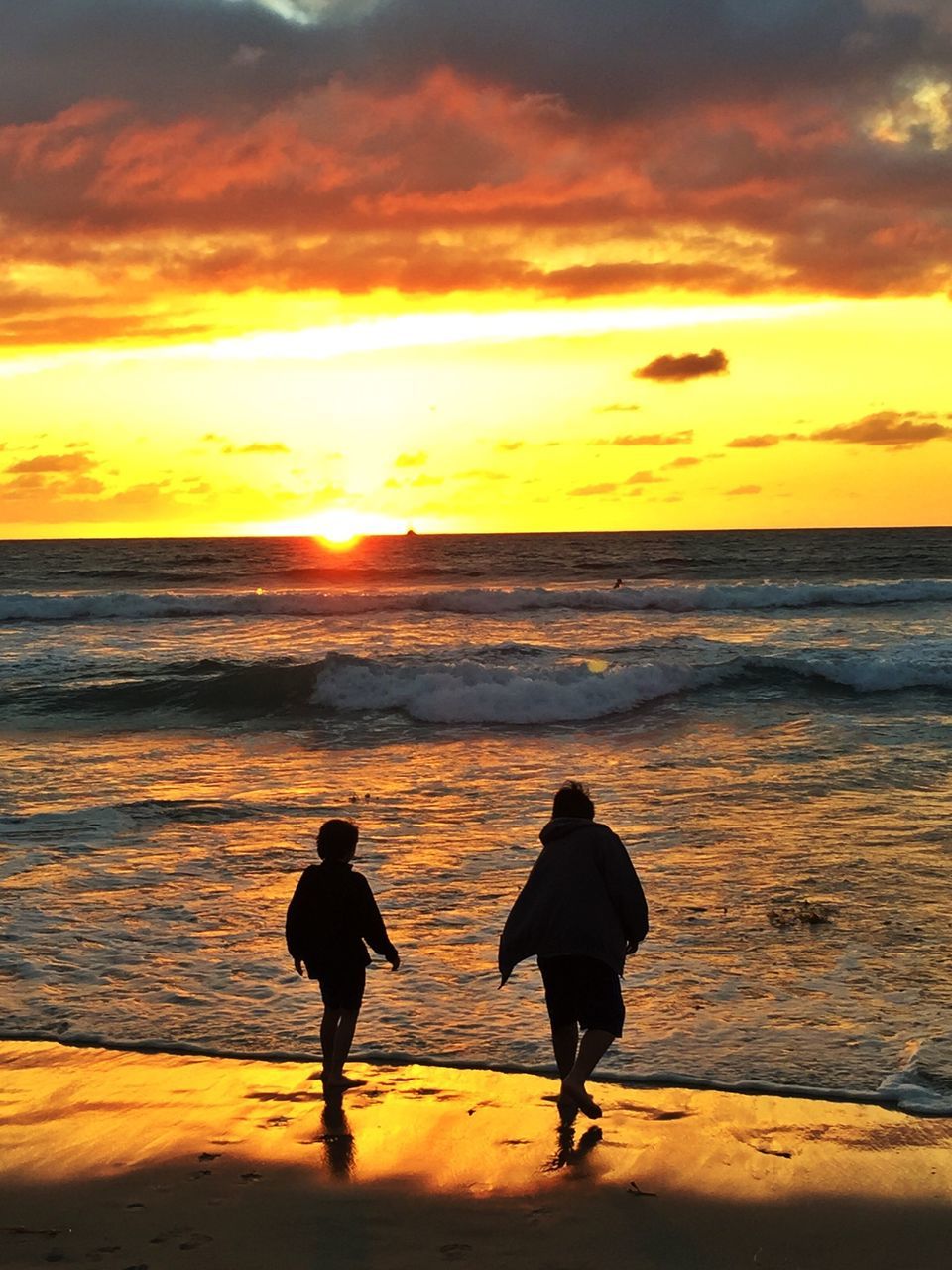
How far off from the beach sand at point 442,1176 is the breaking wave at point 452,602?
3418 centimetres

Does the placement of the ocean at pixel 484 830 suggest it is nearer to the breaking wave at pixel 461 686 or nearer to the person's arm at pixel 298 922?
the breaking wave at pixel 461 686

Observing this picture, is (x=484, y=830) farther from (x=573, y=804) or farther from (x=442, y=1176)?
(x=442, y=1176)

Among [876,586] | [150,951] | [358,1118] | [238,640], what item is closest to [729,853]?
[150,951]

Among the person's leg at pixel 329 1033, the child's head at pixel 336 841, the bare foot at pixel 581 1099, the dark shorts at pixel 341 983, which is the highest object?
the child's head at pixel 336 841

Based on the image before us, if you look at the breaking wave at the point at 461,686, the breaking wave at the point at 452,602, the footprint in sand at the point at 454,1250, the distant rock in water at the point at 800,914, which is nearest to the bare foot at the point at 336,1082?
the footprint in sand at the point at 454,1250

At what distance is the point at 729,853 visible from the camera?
10672 millimetres

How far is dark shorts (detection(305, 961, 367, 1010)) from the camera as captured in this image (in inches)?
237

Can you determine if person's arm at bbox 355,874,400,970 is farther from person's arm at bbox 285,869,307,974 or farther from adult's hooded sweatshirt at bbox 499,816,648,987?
adult's hooded sweatshirt at bbox 499,816,648,987

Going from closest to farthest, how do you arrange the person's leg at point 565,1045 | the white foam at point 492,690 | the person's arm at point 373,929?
the person's leg at point 565,1045 < the person's arm at point 373,929 < the white foam at point 492,690

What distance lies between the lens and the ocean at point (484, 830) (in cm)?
694

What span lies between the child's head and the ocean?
121cm

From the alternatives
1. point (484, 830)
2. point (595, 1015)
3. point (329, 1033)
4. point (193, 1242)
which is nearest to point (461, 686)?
point (484, 830)

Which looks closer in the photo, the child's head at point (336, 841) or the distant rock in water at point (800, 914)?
the child's head at point (336, 841)

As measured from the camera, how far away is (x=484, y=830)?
11.8 meters
